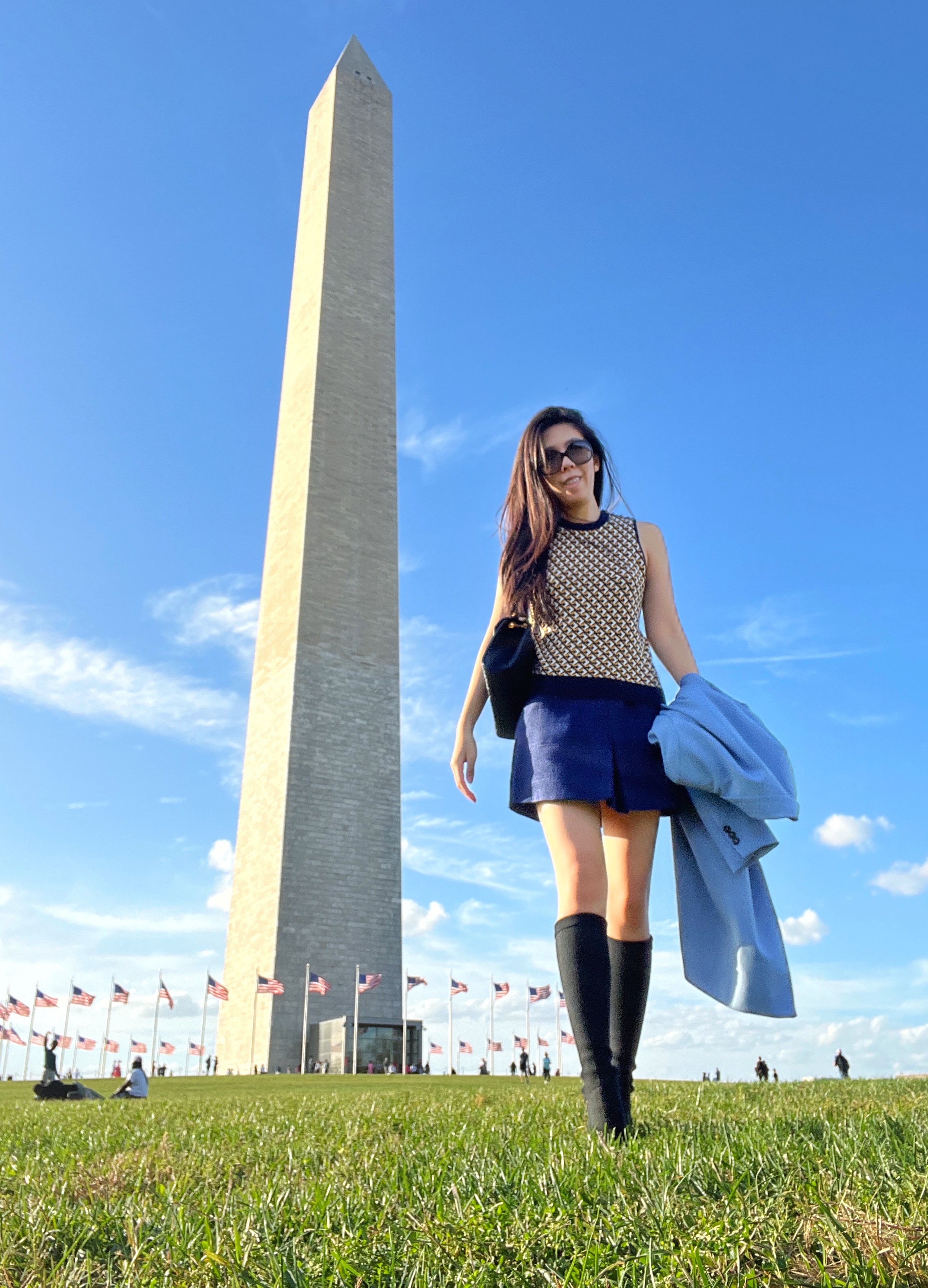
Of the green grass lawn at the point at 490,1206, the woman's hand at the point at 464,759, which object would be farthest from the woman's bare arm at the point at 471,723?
the green grass lawn at the point at 490,1206

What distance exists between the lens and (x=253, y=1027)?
26.9 m

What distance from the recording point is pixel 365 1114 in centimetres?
462

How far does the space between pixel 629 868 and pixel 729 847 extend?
0.36 meters

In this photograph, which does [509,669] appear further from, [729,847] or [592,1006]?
[592,1006]

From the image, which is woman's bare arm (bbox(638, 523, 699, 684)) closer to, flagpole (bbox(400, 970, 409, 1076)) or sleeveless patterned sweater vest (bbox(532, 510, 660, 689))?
sleeveless patterned sweater vest (bbox(532, 510, 660, 689))

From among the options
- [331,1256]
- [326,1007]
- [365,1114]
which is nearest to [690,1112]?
[365,1114]

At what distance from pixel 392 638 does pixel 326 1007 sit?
34.1 feet

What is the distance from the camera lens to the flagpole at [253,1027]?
26.9 meters

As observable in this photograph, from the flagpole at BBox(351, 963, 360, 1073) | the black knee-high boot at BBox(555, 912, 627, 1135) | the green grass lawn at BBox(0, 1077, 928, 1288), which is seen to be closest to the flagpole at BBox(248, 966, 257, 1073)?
the flagpole at BBox(351, 963, 360, 1073)

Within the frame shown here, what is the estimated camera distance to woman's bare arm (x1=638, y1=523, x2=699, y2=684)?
3.83m

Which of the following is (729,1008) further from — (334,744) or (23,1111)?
(334,744)

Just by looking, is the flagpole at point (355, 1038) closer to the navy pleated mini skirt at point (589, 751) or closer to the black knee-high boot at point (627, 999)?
the black knee-high boot at point (627, 999)

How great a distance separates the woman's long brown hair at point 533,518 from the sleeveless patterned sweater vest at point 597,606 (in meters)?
0.05

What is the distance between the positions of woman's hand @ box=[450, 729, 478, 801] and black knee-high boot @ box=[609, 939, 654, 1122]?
758mm
